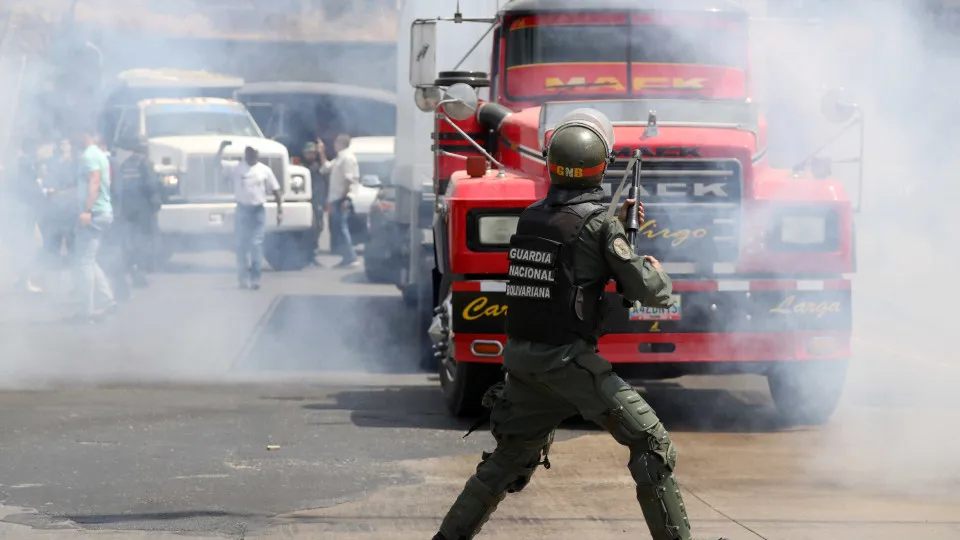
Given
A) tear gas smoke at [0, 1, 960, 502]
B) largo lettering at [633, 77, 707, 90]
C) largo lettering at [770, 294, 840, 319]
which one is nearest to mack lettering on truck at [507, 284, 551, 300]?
tear gas smoke at [0, 1, 960, 502]

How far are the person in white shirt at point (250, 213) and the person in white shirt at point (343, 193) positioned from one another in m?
3.16

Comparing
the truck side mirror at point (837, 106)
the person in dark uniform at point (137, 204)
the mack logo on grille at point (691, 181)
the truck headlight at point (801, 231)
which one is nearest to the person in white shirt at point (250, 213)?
the person in dark uniform at point (137, 204)

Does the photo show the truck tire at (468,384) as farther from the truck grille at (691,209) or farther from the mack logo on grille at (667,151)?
the mack logo on grille at (667,151)

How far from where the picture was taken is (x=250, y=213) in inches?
687

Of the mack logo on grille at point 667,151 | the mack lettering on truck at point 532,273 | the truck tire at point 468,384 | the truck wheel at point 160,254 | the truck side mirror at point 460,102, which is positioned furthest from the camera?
the truck wheel at point 160,254

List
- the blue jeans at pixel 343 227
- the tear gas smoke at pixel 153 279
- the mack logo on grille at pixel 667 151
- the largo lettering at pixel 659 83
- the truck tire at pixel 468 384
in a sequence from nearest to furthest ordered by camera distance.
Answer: the mack logo on grille at pixel 667 151, the truck tire at pixel 468 384, the largo lettering at pixel 659 83, the tear gas smoke at pixel 153 279, the blue jeans at pixel 343 227

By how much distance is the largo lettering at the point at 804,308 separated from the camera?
8703 mm

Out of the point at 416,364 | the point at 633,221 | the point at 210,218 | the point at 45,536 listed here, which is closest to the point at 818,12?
the point at 416,364

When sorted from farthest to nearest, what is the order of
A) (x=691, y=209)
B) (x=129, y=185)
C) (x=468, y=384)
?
(x=129, y=185) → (x=468, y=384) → (x=691, y=209)

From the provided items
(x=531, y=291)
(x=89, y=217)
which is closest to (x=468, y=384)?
(x=531, y=291)

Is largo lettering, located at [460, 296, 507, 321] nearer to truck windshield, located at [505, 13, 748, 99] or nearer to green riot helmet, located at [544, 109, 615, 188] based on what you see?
truck windshield, located at [505, 13, 748, 99]

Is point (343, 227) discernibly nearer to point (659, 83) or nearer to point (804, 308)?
point (659, 83)

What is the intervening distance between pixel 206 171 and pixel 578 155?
1462 cm

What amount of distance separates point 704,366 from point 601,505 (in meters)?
2.15
